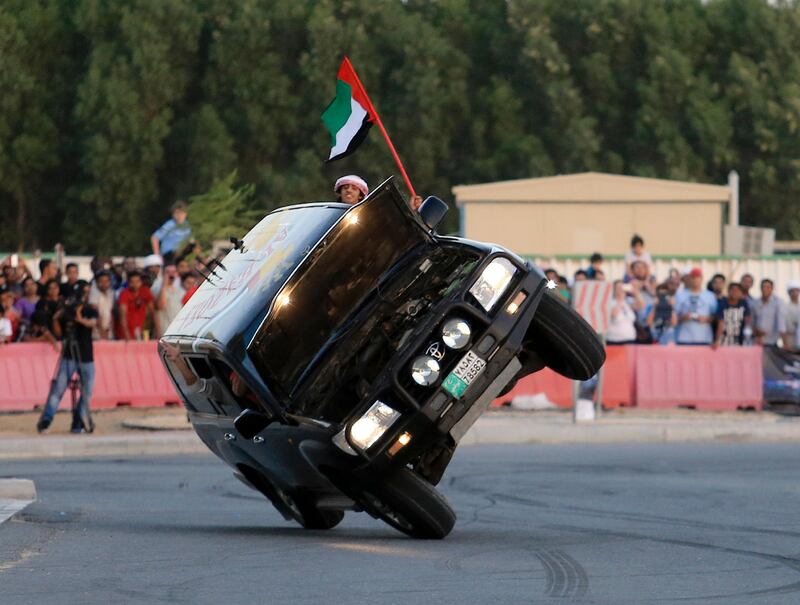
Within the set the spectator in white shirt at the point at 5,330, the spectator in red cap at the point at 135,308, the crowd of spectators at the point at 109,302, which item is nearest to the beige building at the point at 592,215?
the crowd of spectators at the point at 109,302

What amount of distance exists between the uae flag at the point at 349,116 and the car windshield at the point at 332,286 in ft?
8.42

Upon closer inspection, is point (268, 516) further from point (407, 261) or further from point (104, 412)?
point (104, 412)

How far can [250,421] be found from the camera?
946 cm

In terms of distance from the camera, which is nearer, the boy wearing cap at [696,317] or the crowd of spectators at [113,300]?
the crowd of spectators at [113,300]

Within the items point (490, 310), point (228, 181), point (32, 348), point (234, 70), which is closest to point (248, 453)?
point (490, 310)

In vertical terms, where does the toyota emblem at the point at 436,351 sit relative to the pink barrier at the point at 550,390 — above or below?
above

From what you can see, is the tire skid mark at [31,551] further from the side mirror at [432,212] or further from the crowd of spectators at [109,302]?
the crowd of spectators at [109,302]

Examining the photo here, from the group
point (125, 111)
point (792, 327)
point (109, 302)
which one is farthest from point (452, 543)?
point (125, 111)

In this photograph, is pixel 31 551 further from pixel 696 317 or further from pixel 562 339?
pixel 696 317

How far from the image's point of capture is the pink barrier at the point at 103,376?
2238 centimetres

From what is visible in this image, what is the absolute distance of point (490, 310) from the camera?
31.3 feet

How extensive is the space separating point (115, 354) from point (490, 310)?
14.0 meters

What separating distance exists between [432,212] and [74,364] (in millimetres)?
11030

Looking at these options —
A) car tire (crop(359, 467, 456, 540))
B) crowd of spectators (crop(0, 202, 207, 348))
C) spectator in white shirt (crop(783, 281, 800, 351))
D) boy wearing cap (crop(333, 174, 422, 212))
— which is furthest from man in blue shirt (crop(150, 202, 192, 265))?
car tire (crop(359, 467, 456, 540))
